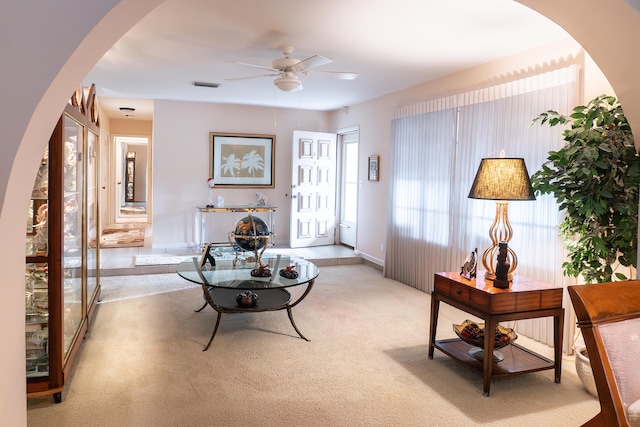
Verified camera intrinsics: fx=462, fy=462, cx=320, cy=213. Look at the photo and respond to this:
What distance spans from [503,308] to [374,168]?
153 inches

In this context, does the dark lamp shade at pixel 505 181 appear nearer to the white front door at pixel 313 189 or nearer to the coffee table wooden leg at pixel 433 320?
the coffee table wooden leg at pixel 433 320

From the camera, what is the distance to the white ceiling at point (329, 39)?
10.2ft

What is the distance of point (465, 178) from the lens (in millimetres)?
4543

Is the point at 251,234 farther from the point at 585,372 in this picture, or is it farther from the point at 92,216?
the point at 585,372

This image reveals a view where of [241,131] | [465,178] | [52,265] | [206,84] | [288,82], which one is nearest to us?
[52,265]

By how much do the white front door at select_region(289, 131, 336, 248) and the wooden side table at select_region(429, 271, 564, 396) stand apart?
175 inches

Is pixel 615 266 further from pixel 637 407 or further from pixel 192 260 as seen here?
pixel 192 260

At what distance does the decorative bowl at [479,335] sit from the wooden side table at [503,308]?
12 centimetres

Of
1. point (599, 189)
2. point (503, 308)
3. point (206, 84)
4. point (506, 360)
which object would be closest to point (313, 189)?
point (206, 84)

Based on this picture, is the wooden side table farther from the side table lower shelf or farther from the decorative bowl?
the decorative bowl

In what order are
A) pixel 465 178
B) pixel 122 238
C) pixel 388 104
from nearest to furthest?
pixel 465 178
pixel 388 104
pixel 122 238

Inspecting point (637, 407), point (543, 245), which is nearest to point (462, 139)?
point (543, 245)

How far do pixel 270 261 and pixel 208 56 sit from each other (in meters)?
2.00

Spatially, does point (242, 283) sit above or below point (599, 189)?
below
